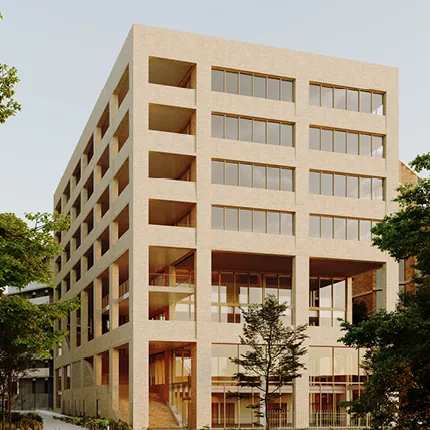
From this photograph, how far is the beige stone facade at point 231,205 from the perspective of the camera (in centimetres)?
4822

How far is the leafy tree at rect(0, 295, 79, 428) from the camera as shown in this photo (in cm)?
2603

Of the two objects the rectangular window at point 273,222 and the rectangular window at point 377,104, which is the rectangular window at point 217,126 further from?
the rectangular window at point 377,104

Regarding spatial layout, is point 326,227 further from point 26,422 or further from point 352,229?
point 26,422

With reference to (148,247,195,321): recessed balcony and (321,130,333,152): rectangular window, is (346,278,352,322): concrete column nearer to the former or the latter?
(321,130,333,152): rectangular window

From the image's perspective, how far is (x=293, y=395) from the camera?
49688 millimetres

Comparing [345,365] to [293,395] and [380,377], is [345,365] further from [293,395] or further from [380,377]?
[380,377]

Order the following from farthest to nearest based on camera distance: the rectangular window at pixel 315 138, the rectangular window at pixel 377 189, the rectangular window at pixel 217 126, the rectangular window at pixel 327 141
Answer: the rectangular window at pixel 377 189 → the rectangular window at pixel 327 141 → the rectangular window at pixel 315 138 → the rectangular window at pixel 217 126

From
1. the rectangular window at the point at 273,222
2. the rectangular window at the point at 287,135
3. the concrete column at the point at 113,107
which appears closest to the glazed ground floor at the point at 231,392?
the rectangular window at the point at 273,222

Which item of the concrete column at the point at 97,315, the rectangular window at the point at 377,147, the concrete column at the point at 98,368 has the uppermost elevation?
the rectangular window at the point at 377,147

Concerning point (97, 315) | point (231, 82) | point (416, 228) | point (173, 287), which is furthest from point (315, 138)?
point (416, 228)

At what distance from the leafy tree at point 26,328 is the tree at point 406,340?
12468mm

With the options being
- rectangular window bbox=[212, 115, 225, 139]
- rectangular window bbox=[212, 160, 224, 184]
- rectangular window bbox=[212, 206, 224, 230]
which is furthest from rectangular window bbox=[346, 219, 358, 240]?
rectangular window bbox=[212, 115, 225, 139]

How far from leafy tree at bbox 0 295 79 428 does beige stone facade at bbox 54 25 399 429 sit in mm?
7053

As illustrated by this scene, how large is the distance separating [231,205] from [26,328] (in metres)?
24.6
